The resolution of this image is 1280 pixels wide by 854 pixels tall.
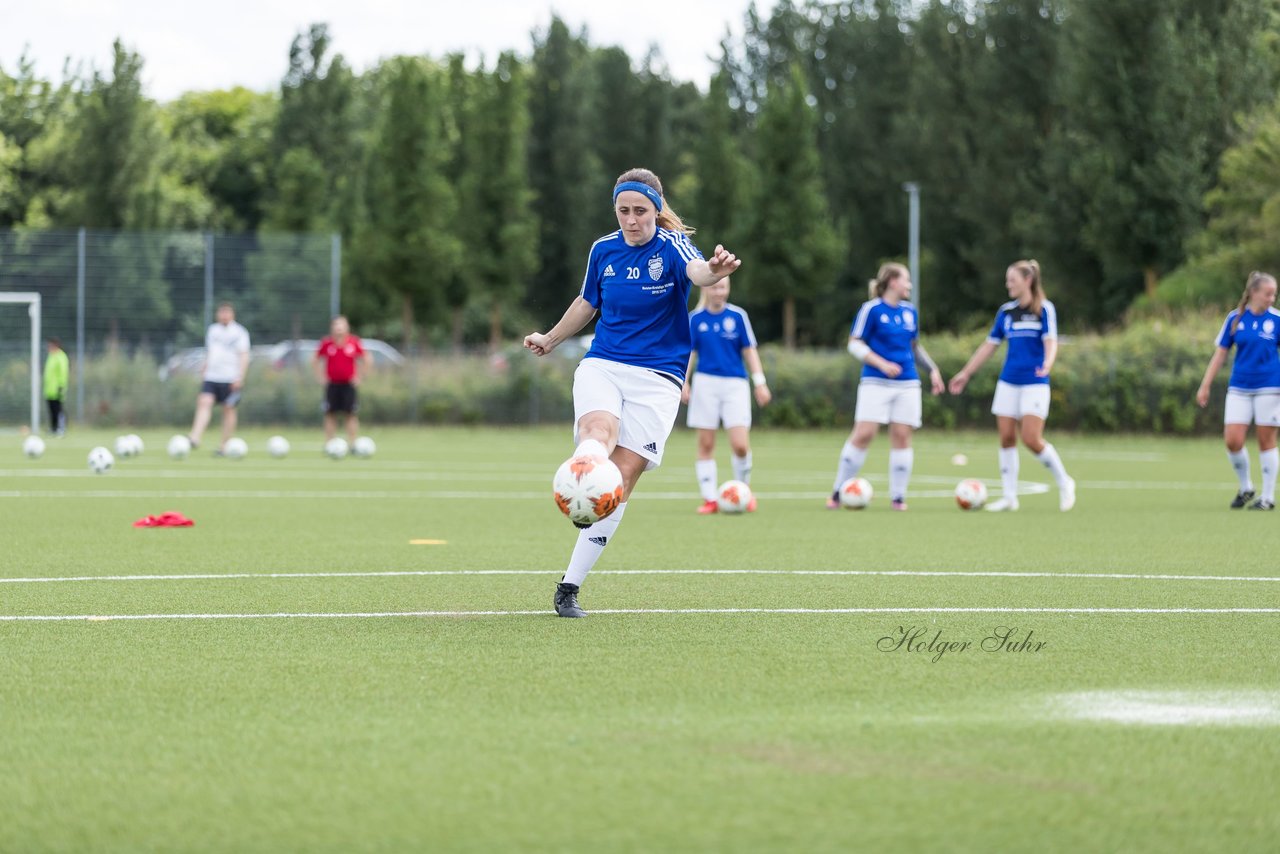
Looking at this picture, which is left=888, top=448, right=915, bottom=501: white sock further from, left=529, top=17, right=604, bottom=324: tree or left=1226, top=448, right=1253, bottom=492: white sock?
left=529, top=17, right=604, bottom=324: tree

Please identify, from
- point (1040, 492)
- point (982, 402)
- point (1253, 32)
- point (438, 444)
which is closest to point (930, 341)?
point (982, 402)

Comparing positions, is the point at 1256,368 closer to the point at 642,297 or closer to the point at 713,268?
the point at 642,297

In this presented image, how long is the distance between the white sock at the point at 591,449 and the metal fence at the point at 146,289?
29126 millimetres

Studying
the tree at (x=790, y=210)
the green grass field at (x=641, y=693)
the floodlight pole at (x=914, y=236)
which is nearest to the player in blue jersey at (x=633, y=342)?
the green grass field at (x=641, y=693)

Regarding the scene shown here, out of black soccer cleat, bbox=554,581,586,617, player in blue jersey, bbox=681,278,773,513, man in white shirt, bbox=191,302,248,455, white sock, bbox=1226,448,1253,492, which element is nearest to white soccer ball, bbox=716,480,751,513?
player in blue jersey, bbox=681,278,773,513

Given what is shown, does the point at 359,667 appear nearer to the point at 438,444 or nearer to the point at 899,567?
the point at 899,567

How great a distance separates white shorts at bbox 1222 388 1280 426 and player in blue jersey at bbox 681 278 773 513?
4.30 meters

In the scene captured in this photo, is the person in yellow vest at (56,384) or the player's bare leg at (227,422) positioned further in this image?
the person in yellow vest at (56,384)

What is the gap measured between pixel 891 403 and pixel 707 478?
5.88 feet

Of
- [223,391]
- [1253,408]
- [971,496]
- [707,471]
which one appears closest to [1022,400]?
[971,496]

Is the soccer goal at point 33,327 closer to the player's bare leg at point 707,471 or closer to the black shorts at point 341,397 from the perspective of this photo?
the black shorts at point 341,397

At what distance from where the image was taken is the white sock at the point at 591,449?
24.2 feet

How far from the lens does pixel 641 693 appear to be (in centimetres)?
585

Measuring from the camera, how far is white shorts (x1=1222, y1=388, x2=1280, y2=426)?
1540 cm
